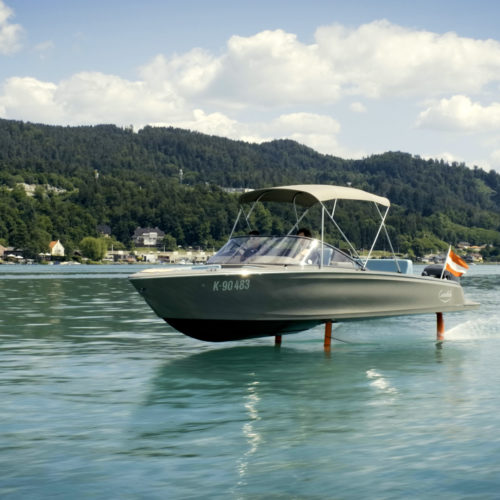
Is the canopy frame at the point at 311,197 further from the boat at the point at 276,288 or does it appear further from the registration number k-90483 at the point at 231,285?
the registration number k-90483 at the point at 231,285

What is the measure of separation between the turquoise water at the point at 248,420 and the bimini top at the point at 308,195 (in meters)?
3.24

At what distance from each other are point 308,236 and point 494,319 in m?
11.8

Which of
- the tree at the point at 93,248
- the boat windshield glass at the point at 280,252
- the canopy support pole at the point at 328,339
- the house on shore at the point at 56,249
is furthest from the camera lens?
the house on shore at the point at 56,249

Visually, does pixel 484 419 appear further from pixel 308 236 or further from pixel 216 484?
pixel 308 236

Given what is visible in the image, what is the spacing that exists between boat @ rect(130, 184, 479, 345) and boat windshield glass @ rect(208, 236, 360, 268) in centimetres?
2

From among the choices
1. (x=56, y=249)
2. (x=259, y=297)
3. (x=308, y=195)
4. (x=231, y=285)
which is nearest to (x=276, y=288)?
(x=259, y=297)

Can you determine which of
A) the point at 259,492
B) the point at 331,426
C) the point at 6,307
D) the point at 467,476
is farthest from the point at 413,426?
the point at 6,307

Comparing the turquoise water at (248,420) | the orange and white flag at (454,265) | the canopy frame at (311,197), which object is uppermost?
the canopy frame at (311,197)

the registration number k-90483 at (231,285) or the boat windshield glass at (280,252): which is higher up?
the boat windshield glass at (280,252)

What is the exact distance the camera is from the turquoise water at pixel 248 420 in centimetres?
703

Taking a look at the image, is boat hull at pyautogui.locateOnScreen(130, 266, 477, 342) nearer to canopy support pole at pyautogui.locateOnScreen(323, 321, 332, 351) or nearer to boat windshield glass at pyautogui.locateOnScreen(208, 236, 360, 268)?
boat windshield glass at pyautogui.locateOnScreen(208, 236, 360, 268)

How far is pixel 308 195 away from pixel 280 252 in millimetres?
2289

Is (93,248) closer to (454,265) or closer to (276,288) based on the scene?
(454,265)

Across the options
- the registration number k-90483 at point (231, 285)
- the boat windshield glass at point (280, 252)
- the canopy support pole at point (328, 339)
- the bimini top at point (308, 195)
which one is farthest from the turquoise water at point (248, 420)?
the bimini top at point (308, 195)
